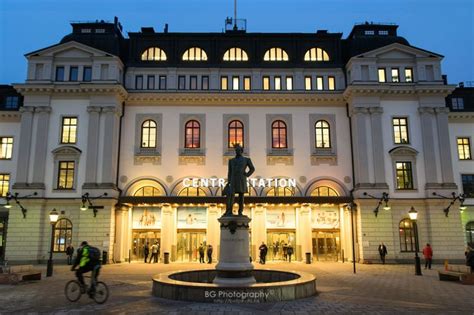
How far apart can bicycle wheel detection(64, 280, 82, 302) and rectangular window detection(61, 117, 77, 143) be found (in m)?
23.7

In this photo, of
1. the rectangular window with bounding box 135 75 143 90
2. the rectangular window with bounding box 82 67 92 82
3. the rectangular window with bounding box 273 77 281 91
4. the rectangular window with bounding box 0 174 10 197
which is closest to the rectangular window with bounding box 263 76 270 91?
the rectangular window with bounding box 273 77 281 91


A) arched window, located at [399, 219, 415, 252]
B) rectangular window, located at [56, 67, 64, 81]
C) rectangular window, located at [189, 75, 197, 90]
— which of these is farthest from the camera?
rectangular window, located at [189, 75, 197, 90]

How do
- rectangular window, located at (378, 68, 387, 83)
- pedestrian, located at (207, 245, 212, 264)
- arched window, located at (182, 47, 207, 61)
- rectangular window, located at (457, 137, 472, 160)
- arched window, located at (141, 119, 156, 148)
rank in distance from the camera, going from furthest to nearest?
1. arched window, located at (182, 47, 207, 61)
2. rectangular window, located at (457, 137, 472, 160)
3. rectangular window, located at (378, 68, 387, 83)
4. arched window, located at (141, 119, 156, 148)
5. pedestrian, located at (207, 245, 212, 264)

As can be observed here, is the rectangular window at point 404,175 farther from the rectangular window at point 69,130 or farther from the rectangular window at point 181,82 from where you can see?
the rectangular window at point 69,130

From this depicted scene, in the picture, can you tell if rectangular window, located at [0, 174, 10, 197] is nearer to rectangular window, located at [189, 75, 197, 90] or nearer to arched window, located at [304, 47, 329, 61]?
rectangular window, located at [189, 75, 197, 90]

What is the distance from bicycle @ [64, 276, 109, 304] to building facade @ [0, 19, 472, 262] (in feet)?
63.7

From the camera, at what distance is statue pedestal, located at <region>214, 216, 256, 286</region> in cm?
1576

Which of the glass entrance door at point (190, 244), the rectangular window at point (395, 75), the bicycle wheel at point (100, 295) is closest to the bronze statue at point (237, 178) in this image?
the bicycle wheel at point (100, 295)

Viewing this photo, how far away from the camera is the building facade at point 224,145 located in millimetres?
34125

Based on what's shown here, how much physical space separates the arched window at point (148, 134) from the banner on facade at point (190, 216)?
Result: 20.8 feet

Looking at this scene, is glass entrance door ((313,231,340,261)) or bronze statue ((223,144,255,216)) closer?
bronze statue ((223,144,255,216))

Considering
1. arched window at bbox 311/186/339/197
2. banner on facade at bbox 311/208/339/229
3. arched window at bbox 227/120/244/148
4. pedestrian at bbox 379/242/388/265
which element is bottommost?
pedestrian at bbox 379/242/388/265

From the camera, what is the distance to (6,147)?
3769 centimetres

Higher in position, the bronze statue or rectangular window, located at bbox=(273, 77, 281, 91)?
rectangular window, located at bbox=(273, 77, 281, 91)
